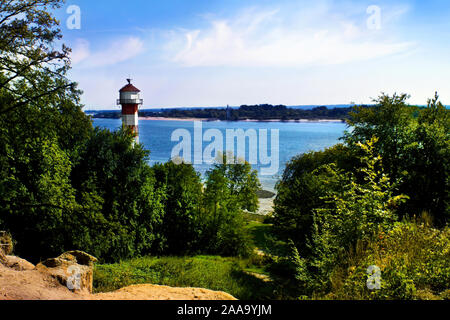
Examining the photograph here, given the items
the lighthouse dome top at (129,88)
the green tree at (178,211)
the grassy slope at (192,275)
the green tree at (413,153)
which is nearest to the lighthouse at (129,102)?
the lighthouse dome top at (129,88)

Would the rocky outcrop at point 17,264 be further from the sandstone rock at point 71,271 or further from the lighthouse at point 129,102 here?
the lighthouse at point 129,102

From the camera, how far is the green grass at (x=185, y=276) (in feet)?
42.8

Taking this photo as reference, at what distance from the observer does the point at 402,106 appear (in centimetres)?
1828

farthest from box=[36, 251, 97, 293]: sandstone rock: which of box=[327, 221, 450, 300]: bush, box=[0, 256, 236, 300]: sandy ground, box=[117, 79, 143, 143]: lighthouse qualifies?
box=[117, 79, 143, 143]: lighthouse

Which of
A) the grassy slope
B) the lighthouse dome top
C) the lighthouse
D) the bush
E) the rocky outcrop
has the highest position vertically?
the lighthouse dome top

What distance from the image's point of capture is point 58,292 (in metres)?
6.88

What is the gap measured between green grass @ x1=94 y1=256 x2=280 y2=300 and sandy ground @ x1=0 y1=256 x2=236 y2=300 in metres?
4.77

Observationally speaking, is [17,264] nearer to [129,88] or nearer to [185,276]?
[185,276]

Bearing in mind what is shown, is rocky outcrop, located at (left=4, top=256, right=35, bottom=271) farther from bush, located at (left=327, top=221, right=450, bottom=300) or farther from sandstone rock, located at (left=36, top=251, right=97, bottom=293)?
bush, located at (left=327, top=221, right=450, bottom=300)

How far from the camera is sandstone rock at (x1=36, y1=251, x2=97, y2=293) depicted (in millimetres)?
7438

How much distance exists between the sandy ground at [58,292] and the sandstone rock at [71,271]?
0.14m
